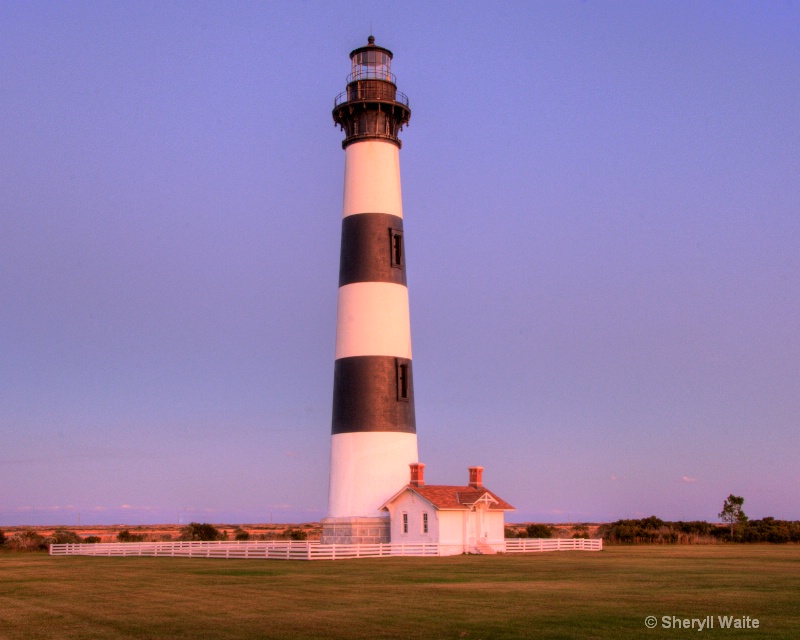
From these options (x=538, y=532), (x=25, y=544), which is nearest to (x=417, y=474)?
(x=538, y=532)

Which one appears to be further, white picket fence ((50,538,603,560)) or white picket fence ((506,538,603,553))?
white picket fence ((506,538,603,553))

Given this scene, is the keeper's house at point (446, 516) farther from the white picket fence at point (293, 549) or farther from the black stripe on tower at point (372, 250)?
the black stripe on tower at point (372, 250)

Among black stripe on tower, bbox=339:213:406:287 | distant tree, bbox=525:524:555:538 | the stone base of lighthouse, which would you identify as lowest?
distant tree, bbox=525:524:555:538

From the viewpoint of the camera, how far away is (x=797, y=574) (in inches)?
1080

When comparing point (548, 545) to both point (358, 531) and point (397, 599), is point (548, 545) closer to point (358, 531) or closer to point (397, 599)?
point (358, 531)

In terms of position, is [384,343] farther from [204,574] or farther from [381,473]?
[204,574]

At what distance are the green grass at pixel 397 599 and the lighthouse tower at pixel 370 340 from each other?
6.67 meters

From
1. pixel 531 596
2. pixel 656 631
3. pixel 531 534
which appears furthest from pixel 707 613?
pixel 531 534

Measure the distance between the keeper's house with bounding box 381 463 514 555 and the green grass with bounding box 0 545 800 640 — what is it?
5.76 metres

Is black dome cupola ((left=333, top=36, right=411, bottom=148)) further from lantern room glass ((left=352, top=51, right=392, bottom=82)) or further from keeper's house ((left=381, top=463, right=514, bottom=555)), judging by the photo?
keeper's house ((left=381, top=463, right=514, bottom=555))

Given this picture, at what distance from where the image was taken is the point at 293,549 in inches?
1435

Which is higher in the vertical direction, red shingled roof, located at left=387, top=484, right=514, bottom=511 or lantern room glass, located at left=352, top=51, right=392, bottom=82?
lantern room glass, located at left=352, top=51, right=392, bottom=82

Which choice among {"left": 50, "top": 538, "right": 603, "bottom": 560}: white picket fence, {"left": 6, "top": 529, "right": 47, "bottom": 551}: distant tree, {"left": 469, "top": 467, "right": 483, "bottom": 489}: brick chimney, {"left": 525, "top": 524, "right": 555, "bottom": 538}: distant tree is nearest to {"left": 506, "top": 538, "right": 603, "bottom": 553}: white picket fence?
{"left": 50, "top": 538, "right": 603, "bottom": 560}: white picket fence

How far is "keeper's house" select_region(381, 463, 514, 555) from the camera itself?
39281 millimetres
